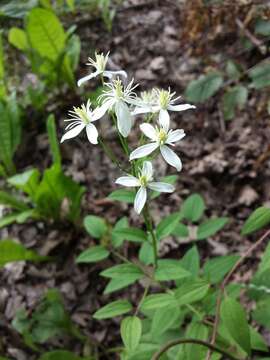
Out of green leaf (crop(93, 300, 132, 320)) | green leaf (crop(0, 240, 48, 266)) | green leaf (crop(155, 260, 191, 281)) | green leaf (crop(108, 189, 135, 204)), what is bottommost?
green leaf (crop(0, 240, 48, 266))

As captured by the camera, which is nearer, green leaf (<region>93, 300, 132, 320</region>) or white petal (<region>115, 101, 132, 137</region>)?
white petal (<region>115, 101, 132, 137</region>)

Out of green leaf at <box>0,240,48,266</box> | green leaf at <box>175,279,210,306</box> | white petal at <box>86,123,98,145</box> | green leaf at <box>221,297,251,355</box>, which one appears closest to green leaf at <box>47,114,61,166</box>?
green leaf at <box>0,240,48,266</box>

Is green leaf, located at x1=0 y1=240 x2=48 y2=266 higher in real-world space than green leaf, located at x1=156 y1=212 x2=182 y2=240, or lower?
lower

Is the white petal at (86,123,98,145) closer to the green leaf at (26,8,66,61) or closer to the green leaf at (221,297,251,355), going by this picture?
the green leaf at (221,297,251,355)

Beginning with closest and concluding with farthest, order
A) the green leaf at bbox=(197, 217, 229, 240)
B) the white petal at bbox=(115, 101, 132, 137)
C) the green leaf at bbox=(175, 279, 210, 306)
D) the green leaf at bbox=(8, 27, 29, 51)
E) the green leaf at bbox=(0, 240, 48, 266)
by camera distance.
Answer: the white petal at bbox=(115, 101, 132, 137) < the green leaf at bbox=(175, 279, 210, 306) < the green leaf at bbox=(197, 217, 229, 240) < the green leaf at bbox=(0, 240, 48, 266) < the green leaf at bbox=(8, 27, 29, 51)

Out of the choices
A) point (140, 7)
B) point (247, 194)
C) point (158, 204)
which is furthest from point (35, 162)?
point (140, 7)

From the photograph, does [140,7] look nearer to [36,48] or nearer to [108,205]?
[36,48]
